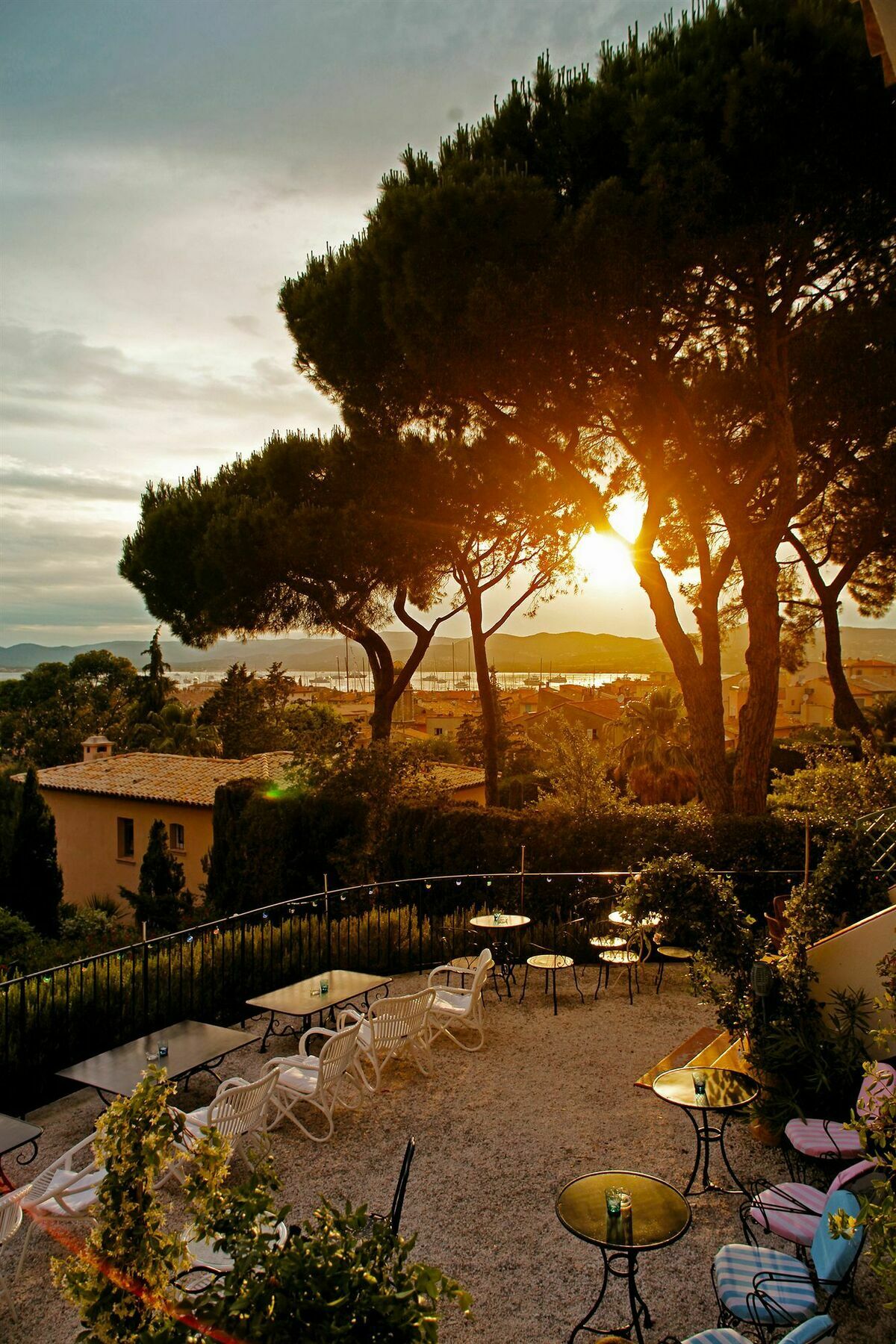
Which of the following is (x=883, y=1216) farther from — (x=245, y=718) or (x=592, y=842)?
(x=245, y=718)

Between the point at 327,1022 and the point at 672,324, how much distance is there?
1076cm

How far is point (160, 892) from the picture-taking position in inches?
784

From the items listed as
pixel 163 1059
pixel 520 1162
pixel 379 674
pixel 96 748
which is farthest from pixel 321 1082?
pixel 96 748

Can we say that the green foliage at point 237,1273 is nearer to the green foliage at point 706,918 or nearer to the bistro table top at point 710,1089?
the bistro table top at point 710,1089

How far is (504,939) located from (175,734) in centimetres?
3240

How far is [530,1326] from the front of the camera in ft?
13.9

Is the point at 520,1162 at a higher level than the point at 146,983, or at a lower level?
lower

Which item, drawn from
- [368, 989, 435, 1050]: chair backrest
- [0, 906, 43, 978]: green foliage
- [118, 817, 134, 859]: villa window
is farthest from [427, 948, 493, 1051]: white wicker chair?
[118, 817, 134, 859]: villa window

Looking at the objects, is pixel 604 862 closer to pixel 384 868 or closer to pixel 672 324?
pixel 384 868

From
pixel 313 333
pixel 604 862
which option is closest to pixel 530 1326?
pixel 604 862

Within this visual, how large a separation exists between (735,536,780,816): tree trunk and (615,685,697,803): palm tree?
8809 mm

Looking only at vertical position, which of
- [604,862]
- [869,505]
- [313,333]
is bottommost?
[604,862]

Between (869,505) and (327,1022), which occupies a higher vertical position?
(869,505)

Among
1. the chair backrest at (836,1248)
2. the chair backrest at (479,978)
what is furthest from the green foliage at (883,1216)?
the chair backrest at (479,978)
